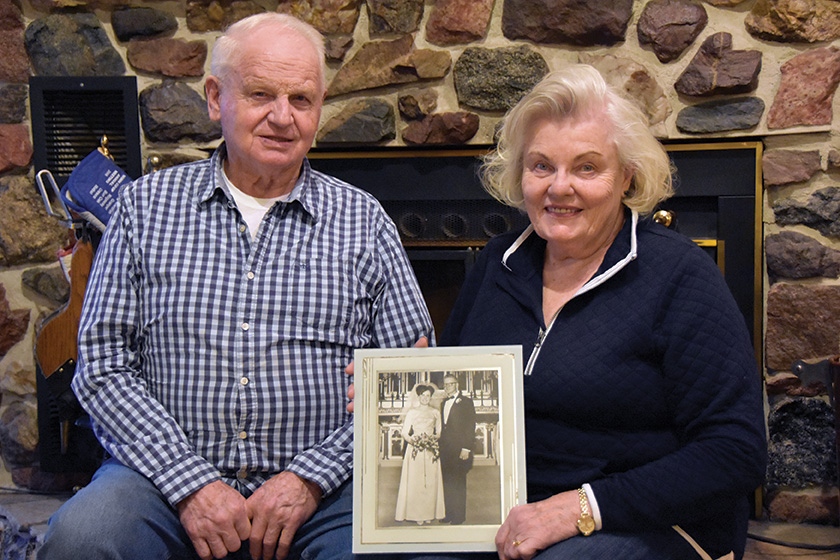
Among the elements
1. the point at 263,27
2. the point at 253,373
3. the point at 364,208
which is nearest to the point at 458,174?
the point at 364,208

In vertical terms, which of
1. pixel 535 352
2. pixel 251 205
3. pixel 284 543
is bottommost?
pixel 284 543

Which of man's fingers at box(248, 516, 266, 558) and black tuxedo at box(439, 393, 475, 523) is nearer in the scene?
black tuxedo at box(439, 393, 475, 523)

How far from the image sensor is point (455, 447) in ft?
4.19

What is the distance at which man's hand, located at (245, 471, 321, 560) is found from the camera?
141 cm

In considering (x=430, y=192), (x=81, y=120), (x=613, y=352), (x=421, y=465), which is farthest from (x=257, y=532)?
(x=81, y=120)

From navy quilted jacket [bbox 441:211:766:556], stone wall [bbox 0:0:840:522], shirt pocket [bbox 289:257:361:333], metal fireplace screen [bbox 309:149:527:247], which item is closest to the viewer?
navy quilted jacket [bbox 441:211:766:556]

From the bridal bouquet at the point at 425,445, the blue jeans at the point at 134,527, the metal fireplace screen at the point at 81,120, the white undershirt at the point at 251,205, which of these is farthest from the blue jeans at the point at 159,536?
the metal fireplace screen at the point at 81,120

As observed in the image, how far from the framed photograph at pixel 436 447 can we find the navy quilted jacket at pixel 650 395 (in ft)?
0.31

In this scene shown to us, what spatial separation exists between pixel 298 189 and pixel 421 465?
0.65 m

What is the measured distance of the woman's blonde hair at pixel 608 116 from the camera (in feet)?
4.51

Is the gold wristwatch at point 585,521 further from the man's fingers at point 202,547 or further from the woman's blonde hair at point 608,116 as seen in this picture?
the man's fingers at point 202,547

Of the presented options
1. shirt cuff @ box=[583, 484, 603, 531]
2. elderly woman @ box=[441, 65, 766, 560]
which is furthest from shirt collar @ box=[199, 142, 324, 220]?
shirt cuff @ box=[583, 484, 603, 531]

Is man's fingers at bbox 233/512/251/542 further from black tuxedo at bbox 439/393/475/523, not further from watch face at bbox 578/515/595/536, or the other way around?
watch face at bbox 578/515/595/536

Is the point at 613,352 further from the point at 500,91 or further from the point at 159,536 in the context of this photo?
the point at 500,91
